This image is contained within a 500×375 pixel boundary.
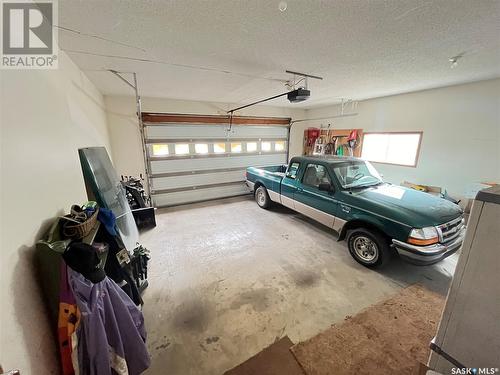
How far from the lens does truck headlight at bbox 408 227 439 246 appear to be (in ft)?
7.22

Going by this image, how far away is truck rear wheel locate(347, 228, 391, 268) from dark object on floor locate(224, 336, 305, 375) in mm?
A: 1718

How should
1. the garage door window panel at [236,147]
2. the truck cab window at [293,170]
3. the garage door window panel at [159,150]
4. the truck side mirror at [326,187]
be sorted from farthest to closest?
1. the garage door window panel at [236,147]
2. the garage door window panel at [159,150]
3. the truck cab window at [293,170]
4. the truck side mirror at [326,187]

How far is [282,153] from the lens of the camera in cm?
706

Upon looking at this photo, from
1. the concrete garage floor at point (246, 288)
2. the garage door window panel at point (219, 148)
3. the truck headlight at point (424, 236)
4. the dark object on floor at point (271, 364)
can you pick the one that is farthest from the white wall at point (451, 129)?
the dark object on floor at point (271, 364)

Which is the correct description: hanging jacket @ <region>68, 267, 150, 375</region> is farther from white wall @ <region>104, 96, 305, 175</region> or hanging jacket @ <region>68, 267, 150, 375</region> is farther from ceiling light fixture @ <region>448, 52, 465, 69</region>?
white wall @ <region>104, 96, 305, 175</region>

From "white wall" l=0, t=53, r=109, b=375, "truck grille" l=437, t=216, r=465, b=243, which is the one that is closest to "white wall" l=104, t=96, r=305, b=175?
"white wall" l=0, t=53, r=109, b=375

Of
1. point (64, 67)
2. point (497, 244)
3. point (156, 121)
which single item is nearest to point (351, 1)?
point (497, 244)

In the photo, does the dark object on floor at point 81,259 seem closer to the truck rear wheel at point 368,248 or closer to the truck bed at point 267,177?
the truck rear wheel at point 368,248

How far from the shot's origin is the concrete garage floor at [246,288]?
5.68 ft

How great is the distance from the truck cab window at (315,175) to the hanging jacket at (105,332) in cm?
307

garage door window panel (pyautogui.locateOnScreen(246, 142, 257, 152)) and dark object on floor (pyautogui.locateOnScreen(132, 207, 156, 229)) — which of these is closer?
dark object on floor (pyautogui.locateOnScreen(132, 207, 156, 229))

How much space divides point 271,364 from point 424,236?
2137 millimetres

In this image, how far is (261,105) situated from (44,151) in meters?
5.70

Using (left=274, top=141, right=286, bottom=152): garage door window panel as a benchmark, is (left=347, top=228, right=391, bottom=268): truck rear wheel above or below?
below
